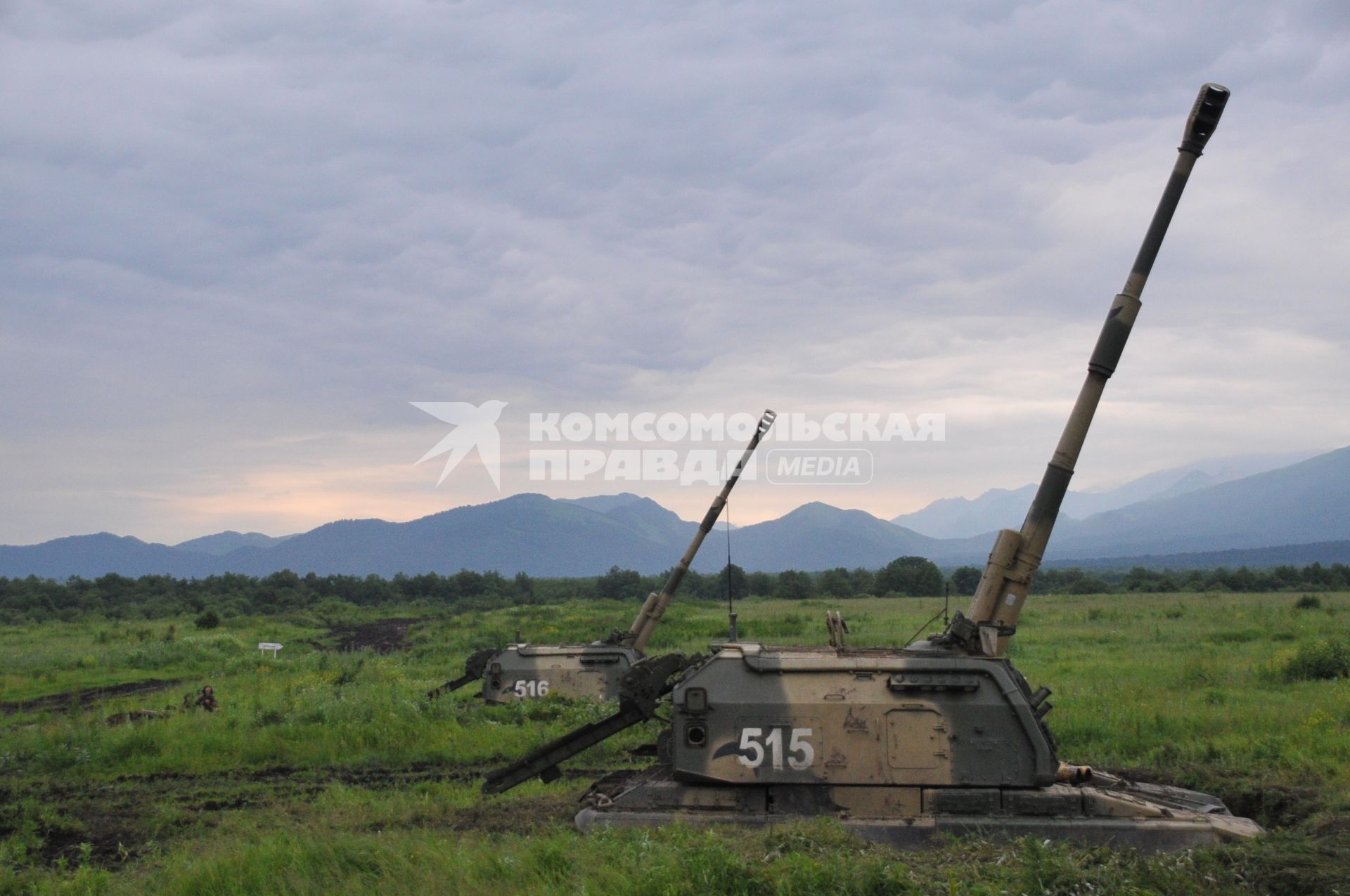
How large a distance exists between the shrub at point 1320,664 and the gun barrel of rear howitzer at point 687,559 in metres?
9.60

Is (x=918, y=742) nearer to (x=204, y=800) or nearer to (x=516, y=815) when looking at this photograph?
(x=516, y=815)

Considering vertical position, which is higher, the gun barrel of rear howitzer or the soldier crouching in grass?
the gun barrel of rear howitzer

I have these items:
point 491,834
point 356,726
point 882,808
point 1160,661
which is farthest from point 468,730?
point 1160,661

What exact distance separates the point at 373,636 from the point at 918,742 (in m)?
37.6

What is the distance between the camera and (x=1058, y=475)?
871cm

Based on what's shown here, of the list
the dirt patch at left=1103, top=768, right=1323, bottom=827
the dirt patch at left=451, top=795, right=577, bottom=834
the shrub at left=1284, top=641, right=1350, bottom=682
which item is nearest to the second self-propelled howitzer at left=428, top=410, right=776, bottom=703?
the dirt patch at left=451, top=795, right=577, bottom=834

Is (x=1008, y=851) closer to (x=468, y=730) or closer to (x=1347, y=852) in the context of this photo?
(x=1347, y=852)

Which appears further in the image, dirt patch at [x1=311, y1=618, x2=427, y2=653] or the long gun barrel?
dirt patch at [x1=311, y1=618, x2=427, y2=653]

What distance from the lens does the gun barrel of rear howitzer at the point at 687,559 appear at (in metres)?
17.7

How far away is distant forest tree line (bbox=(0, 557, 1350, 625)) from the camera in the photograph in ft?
194

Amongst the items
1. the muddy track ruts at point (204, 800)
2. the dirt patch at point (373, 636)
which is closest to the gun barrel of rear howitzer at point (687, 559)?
the muddy track ruts at point (204, 800)

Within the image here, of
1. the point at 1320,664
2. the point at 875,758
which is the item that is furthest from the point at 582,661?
the point at 1320,664

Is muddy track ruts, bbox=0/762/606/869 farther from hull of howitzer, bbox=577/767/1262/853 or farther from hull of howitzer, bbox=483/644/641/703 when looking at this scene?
hull of howitzer, bbox=483/644/641/703

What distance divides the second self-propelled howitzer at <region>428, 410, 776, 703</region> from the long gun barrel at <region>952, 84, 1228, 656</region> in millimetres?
8975
